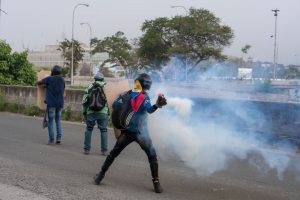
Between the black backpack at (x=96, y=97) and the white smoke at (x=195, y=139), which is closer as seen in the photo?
the white smoke at (x=195, y=139)

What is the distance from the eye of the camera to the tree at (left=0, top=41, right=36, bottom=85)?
909 inches

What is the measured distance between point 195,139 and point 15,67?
17.5 meters

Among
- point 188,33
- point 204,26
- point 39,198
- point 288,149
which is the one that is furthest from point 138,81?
point 188,33

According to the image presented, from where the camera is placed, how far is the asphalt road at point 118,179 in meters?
6.79

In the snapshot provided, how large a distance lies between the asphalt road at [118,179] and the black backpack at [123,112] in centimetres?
92

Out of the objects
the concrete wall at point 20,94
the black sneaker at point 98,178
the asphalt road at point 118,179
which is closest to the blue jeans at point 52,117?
the asphalt road at point 118,179

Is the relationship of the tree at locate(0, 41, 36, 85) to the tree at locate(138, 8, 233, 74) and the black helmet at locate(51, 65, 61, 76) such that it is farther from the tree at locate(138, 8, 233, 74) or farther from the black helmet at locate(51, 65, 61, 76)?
→ the black helmet at locate(51, 65, 61, 76)

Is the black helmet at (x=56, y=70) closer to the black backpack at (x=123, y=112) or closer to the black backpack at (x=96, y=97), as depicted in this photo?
the black backpack at (x=96, y=97)

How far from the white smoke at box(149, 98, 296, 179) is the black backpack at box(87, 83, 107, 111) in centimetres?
179

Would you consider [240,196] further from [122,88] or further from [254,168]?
[122,88]

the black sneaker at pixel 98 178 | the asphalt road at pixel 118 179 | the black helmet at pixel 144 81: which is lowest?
Result: the asphalt road at pixel 118 179

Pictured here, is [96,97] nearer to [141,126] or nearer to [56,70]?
[56,70]

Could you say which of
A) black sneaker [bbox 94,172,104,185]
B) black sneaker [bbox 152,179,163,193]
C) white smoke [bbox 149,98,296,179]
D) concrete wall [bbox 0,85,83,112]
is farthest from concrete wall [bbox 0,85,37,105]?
black sneaker [bbox 152,179,163,193]

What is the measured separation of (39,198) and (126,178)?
70.7 inches
